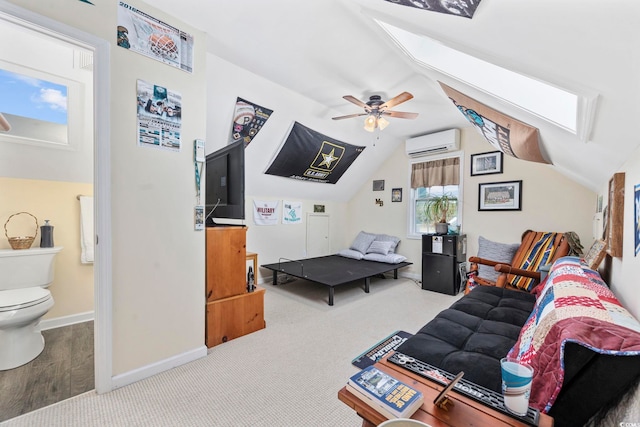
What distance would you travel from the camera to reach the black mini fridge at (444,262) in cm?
387

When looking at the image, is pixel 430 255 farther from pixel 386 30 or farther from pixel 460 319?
pixel 386 30

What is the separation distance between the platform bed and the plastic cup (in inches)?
98.6

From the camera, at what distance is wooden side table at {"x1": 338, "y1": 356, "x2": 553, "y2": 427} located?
2.65ft

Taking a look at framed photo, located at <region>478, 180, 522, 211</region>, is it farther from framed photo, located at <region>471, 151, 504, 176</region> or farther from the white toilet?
the white toilet

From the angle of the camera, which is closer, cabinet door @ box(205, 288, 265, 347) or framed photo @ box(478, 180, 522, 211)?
cabinet door @ box(205, 288, 265, 347)

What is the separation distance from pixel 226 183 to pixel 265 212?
6.45 feet

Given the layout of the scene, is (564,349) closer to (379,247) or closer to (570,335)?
(570,335)

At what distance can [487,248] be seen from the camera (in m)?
3.75

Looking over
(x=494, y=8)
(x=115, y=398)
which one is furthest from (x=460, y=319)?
(x=115, y=398)

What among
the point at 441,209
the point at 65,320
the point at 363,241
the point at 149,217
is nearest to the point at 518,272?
the point at 441,209

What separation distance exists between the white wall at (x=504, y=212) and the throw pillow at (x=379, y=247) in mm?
321

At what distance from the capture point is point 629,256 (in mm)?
1327

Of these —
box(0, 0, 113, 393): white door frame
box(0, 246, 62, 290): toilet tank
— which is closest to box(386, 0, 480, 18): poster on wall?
box(0, 0, 113, 393): white door frame

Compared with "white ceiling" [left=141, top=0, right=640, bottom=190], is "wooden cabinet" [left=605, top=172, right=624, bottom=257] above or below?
below
